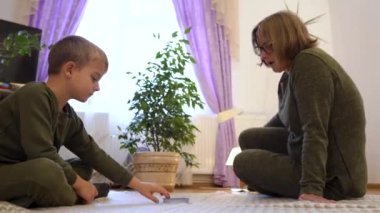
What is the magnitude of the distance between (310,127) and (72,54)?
756 millimetres

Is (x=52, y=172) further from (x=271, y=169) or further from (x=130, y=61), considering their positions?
(x=130, y=61)

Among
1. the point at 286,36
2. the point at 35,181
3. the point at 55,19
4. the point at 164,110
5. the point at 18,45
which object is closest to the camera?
the point at 35,181

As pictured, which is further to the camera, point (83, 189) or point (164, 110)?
point (164, 110)

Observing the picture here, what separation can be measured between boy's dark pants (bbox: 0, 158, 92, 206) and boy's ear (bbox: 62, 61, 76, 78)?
0.33 metres

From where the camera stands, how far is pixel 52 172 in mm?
980

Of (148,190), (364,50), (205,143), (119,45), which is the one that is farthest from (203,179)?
(148,190)

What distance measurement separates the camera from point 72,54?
4.07 feet

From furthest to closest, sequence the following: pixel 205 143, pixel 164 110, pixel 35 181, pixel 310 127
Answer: pixel 205 143
pixel 164 110
pixel 310 127
pixel 35 181

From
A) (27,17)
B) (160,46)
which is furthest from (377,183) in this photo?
(27,17)

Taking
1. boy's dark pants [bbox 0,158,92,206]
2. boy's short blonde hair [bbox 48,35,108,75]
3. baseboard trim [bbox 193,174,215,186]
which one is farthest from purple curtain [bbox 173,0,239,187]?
boy's dark pants [bbox 0,158,92,206]

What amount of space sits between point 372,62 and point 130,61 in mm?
2060

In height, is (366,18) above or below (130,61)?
above

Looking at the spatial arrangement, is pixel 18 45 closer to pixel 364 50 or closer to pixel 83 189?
pixel 83 189

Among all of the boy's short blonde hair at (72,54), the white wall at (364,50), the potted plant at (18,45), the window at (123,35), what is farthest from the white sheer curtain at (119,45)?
the boy's short blonde hair at (72,54)
